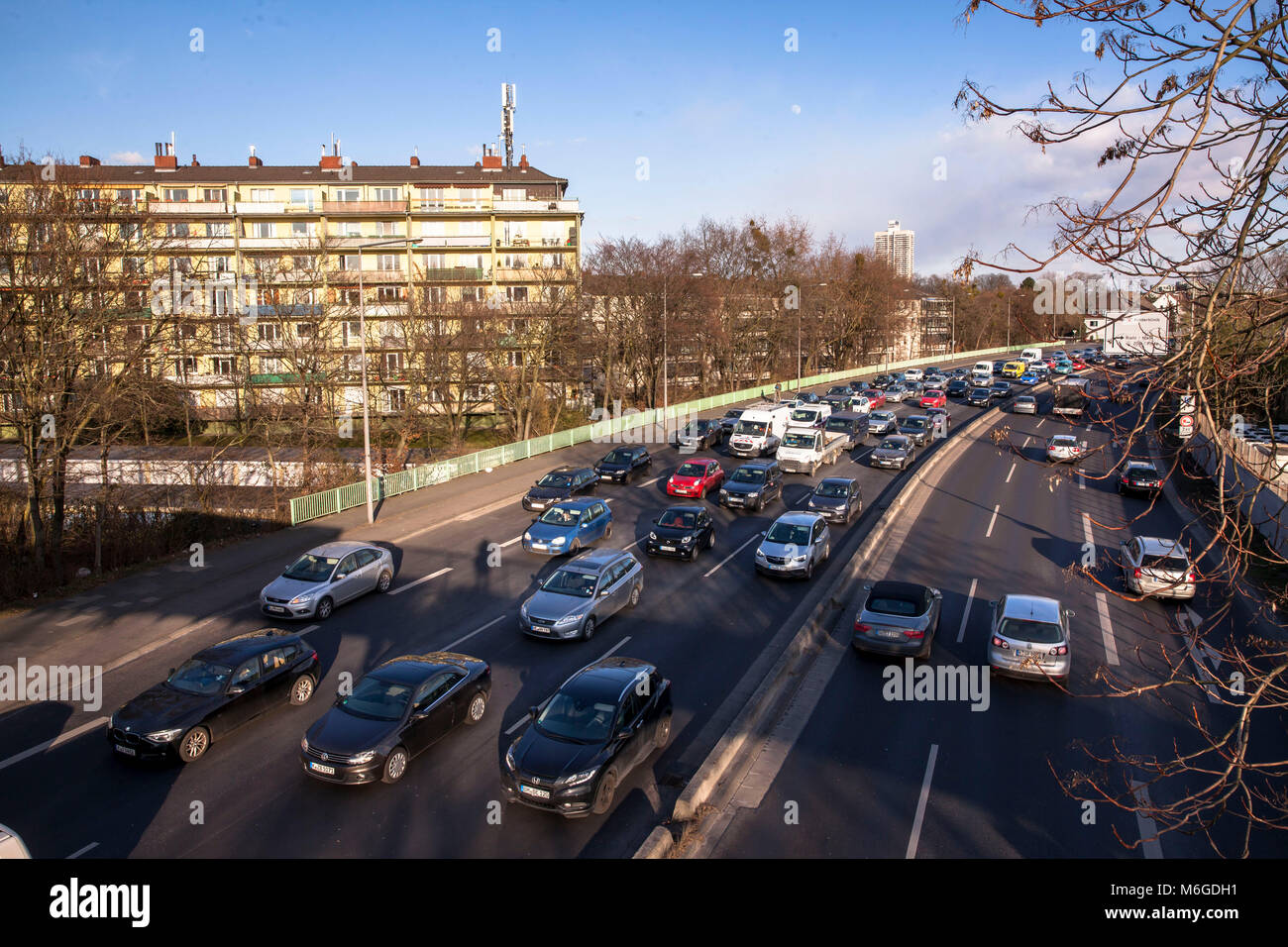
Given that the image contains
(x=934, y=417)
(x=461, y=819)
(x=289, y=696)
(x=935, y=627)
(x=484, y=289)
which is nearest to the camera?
(x=461, y=819)

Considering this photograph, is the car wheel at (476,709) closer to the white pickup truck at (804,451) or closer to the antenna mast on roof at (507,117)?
the white pickup truck at (804,451)

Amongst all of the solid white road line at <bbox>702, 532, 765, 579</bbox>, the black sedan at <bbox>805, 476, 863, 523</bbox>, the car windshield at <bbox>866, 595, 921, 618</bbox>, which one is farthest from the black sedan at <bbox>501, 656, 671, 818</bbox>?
the black sedan at <bbox>805, 476, 863, 523</bbox>

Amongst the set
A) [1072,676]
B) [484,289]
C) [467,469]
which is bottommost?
[1072,676]

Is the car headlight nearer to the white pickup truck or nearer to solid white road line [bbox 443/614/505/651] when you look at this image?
solid white road line [bbox 443/614/505/651]

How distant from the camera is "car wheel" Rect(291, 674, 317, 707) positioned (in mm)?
13638

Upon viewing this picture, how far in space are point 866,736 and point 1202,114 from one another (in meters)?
10.6

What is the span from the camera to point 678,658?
15789 millimetres

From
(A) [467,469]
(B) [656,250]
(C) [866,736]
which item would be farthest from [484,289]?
(C) [866,736]

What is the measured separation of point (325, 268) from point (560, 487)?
21.1 m

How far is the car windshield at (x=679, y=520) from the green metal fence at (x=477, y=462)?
1061 centimetres

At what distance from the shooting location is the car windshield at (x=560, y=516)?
2347 cm

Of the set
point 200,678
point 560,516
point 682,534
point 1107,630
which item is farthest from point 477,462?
point 1107,630

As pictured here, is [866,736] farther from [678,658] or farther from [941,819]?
[678,658]

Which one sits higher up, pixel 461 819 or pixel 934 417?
pixel 934 417
